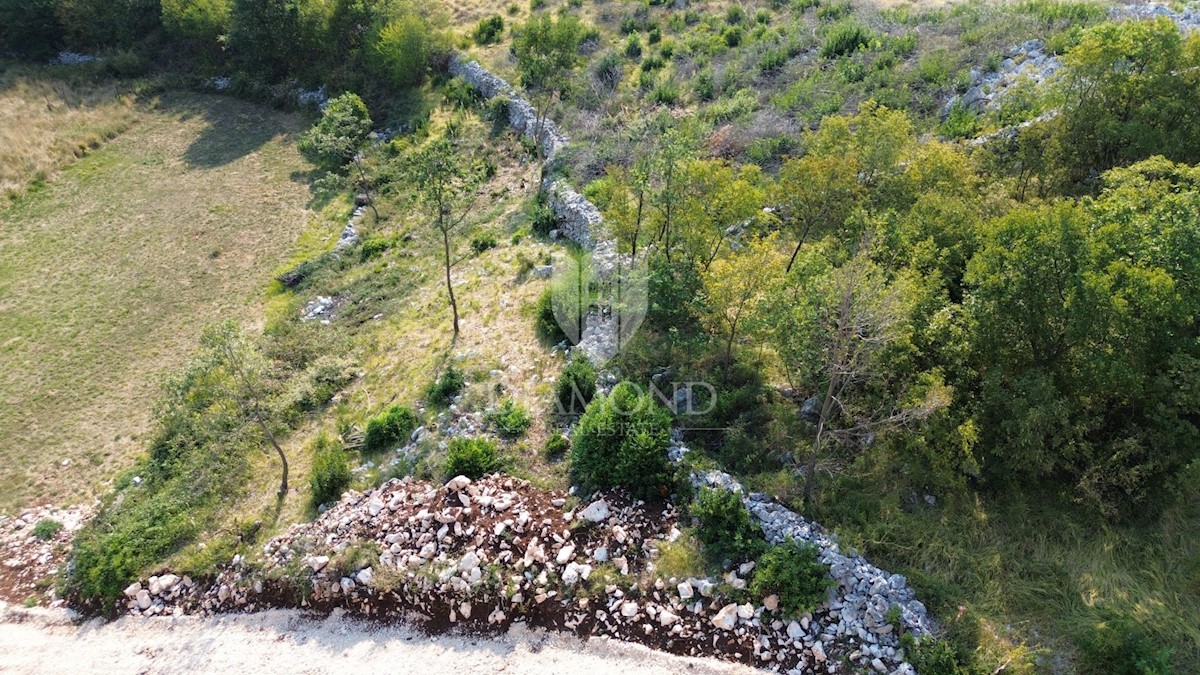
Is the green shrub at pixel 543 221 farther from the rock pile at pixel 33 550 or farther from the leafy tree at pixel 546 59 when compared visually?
the rock pile at pixel 33 550

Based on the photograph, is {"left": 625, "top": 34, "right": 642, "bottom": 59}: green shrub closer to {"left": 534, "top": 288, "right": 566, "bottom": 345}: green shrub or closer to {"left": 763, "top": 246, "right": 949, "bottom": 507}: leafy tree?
{"left": 534, "top": 288, "right": 566, "bottom": 345}: green shrub

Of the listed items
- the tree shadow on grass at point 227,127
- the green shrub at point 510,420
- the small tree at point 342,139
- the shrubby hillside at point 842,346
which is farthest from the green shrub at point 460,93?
the green shrub at point 510,420

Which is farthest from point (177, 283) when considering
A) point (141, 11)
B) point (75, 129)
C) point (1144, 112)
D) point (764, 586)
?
point (1144, 112)

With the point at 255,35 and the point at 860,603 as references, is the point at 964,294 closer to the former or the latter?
the point at 860,603

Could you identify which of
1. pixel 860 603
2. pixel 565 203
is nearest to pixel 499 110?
pixel 565 203

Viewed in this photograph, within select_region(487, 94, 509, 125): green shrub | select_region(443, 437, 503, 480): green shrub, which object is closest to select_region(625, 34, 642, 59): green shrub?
select_region(487, 94, 509, 125): green shrub

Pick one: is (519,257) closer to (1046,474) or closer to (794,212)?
(794,212)
